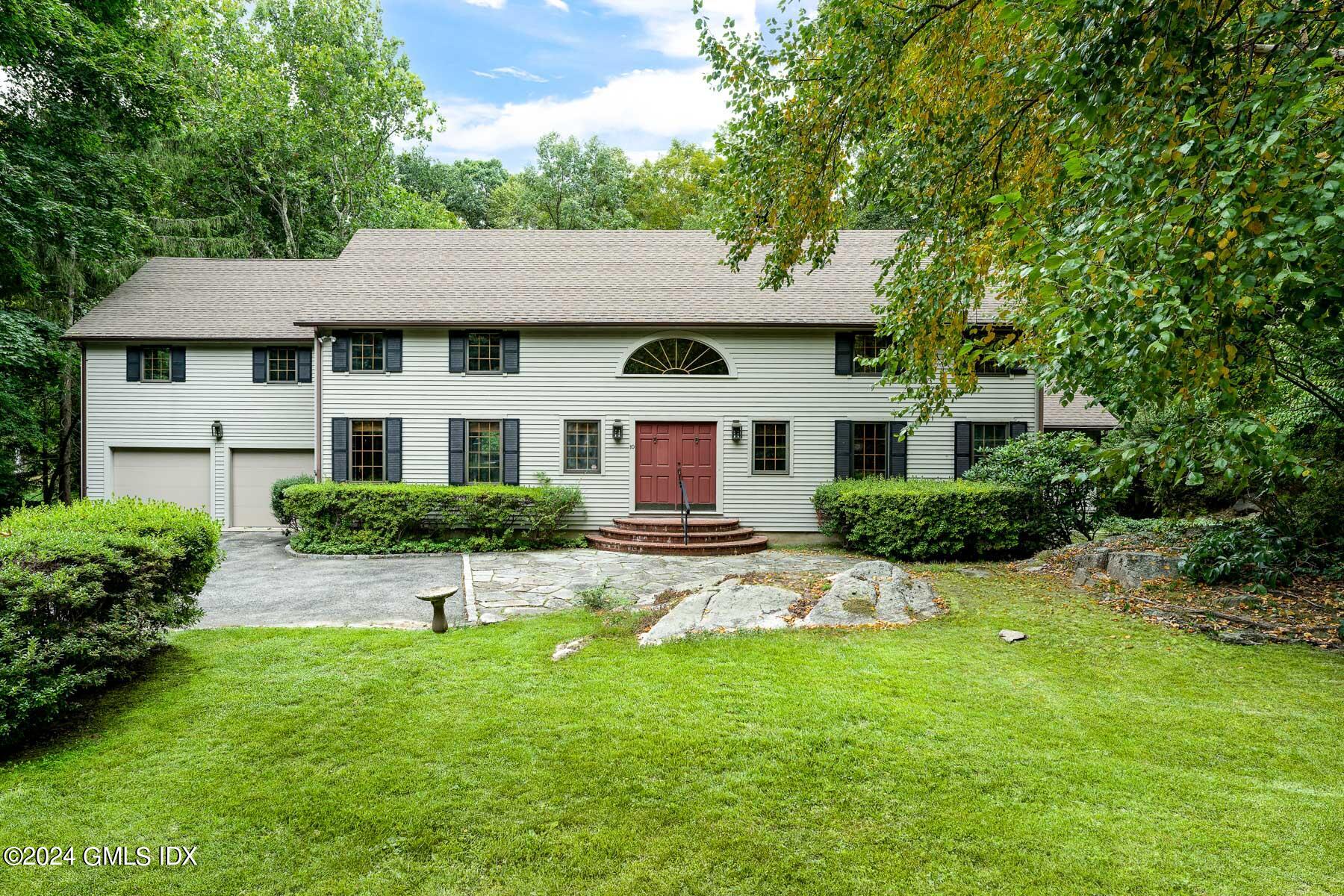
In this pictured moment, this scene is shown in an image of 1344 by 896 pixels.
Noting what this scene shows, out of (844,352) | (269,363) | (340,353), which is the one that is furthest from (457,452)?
(844,352)

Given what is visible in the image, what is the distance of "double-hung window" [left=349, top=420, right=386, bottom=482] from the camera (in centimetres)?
1252

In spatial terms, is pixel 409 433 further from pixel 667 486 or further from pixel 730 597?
pixel 730 597

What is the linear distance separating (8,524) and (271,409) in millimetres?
10017

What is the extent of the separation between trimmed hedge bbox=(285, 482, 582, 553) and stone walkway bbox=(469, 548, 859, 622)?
55 cm

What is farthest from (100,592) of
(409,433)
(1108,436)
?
(409,433)

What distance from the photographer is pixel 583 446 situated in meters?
12.6

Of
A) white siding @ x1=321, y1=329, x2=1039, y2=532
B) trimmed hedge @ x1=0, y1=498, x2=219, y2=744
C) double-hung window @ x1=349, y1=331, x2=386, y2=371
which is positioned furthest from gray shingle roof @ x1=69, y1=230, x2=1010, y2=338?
trimmed hedge @ x1=0, y1=498, x2=219, y2=744

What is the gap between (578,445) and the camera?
41.3ft

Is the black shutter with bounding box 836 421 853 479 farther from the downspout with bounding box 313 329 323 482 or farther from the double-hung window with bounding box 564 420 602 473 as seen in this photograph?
the downspout with bounding box 313 329 323 482

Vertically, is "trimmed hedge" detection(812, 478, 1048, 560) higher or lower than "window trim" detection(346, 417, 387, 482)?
lower

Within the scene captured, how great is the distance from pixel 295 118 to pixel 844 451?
21.1 metres

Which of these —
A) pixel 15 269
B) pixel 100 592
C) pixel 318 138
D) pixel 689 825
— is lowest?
pixel 689 825

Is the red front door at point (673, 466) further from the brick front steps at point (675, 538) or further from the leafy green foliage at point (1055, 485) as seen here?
the leafy green foliage at point (1055, 485)

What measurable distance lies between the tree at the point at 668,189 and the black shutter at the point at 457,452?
54.6 feet
